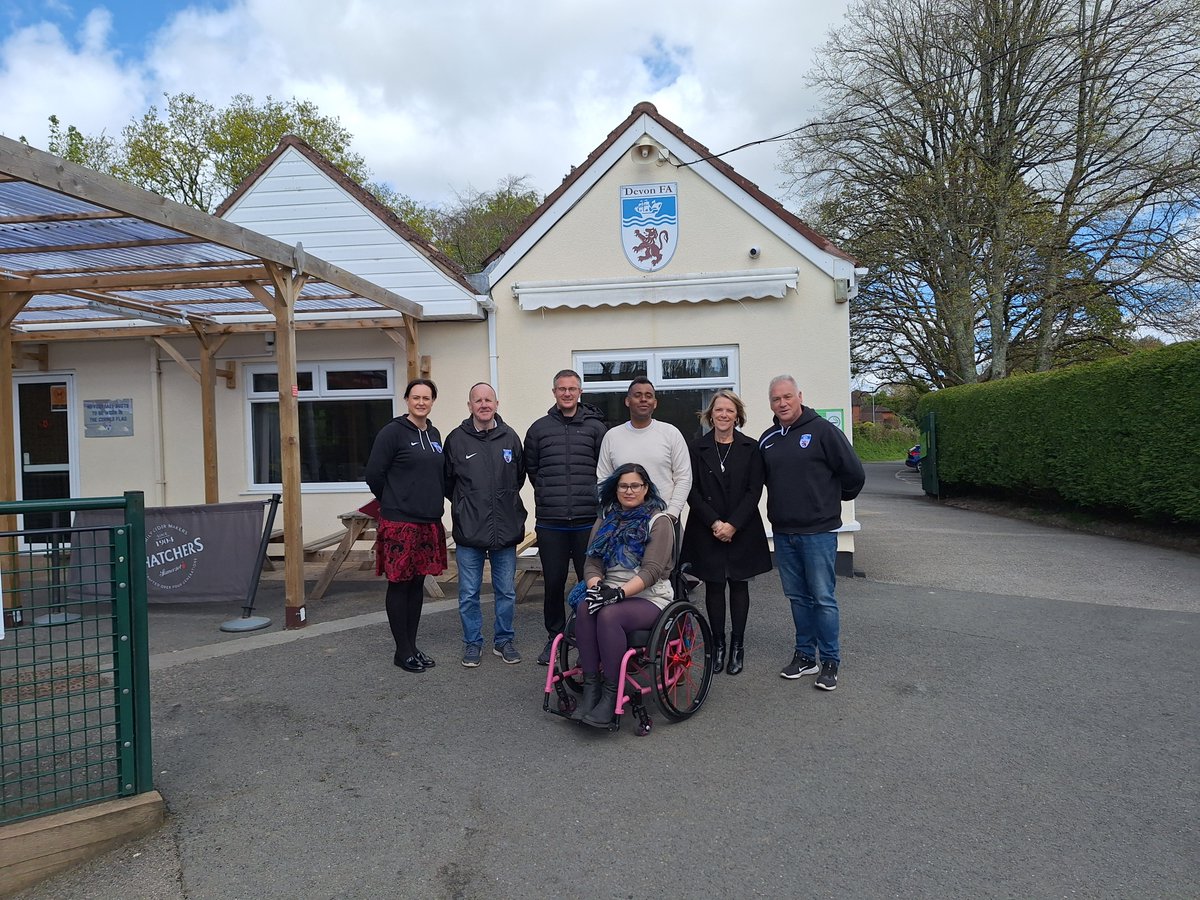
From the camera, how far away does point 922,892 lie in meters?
2.62

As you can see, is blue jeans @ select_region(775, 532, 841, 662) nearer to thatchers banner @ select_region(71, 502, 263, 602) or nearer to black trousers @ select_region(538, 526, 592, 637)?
black trousers @ select_region(538, 526, 592, 637)

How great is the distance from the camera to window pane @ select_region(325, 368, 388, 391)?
900 centimetres

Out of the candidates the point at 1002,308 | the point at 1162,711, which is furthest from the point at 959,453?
the point at 1162,711

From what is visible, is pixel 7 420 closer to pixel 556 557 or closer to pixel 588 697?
pixel 556 557

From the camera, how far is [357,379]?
9031 mm

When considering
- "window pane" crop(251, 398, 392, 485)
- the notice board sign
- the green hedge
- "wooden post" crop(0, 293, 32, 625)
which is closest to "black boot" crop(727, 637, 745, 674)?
"window pane" crop(251, 398, 392, 485)

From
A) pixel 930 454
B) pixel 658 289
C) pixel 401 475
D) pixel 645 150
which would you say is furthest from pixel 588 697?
pixel 930 454

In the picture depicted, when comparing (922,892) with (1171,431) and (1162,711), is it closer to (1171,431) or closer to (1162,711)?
(1162,711)

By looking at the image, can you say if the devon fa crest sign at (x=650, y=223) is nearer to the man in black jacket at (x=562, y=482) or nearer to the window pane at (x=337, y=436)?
the window pane at (x=337, y=436)

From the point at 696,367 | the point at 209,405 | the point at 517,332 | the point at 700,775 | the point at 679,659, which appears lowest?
the point at 700,775

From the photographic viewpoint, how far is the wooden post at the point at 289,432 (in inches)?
237

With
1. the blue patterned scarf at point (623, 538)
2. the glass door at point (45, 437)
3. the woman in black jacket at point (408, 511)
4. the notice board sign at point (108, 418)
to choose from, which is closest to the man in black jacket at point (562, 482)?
the woman in black jacket at point (408, 511)

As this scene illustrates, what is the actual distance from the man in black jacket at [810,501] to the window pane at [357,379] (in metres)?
5.47

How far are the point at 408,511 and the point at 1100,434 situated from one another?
10.0 meters
